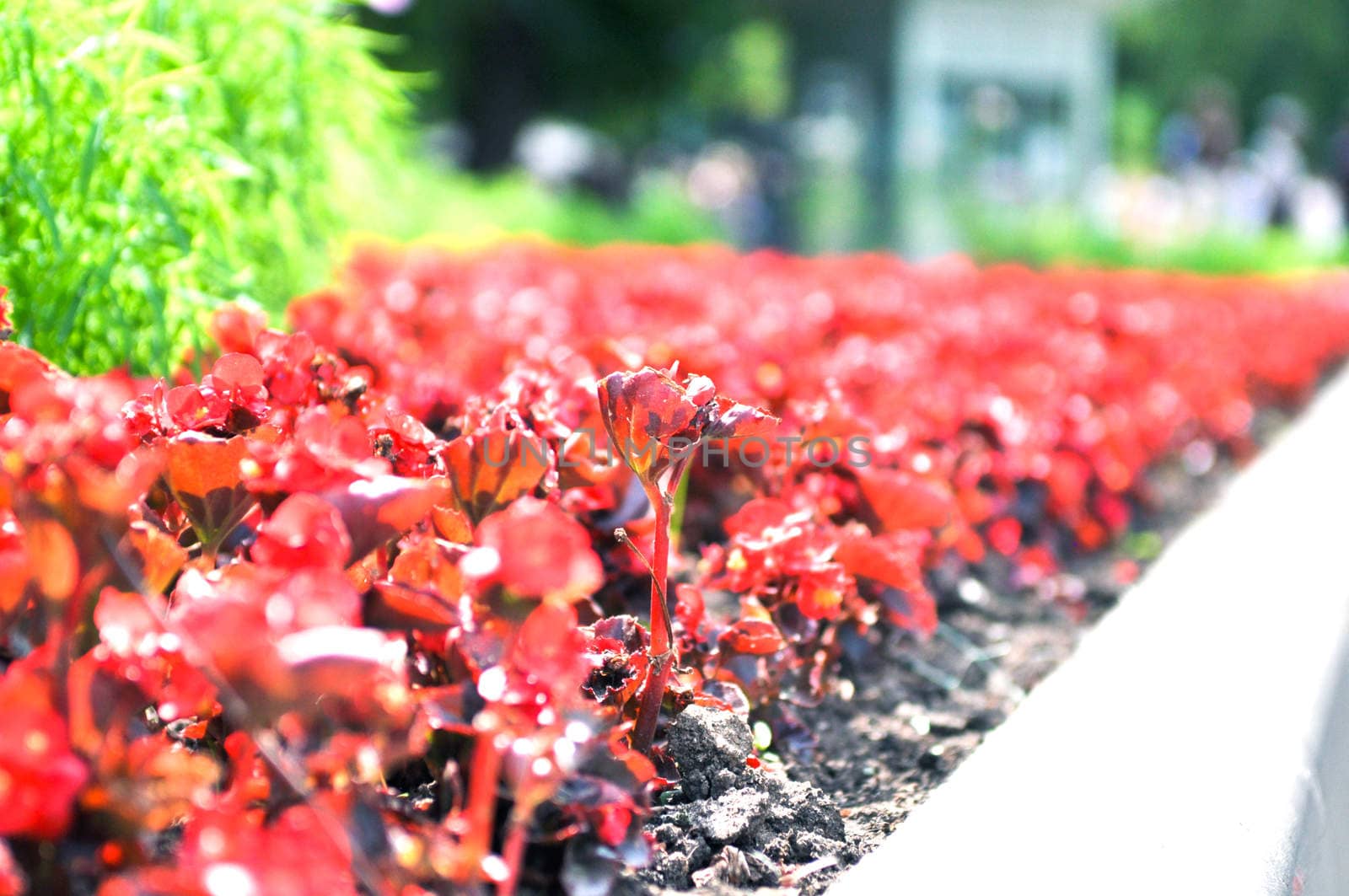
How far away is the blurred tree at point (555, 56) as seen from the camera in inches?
527

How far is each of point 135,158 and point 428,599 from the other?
1.42 m

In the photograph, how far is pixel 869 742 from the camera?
2.02 m

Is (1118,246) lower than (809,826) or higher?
lower

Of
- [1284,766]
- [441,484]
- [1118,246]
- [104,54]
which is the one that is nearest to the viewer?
[441,484]

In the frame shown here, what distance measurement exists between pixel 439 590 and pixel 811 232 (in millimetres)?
14249

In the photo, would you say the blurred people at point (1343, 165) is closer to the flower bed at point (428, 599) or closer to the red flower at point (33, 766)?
the flower bed at point (428, 599)

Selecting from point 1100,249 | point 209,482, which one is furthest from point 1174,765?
point 1100,249

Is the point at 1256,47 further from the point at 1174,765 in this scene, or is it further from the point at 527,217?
the point at 1174,765

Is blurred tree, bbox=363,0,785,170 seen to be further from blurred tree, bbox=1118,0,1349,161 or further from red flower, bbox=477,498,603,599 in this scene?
blurred tree, bbox=1118,0,1349,161

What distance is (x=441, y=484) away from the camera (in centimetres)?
123

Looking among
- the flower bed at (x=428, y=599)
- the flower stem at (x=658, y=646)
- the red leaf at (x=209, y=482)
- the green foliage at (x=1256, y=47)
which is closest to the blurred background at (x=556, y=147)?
the flower bed at (x=428, y=599)

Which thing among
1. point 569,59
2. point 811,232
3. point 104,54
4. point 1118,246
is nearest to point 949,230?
point 811,232

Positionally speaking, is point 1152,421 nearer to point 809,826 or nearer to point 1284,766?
point 1284,766

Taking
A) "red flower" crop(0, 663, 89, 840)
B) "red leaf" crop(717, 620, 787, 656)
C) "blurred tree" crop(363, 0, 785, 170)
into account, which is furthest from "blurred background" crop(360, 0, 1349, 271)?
"red flower" crop(0, 663, 89, 840)
